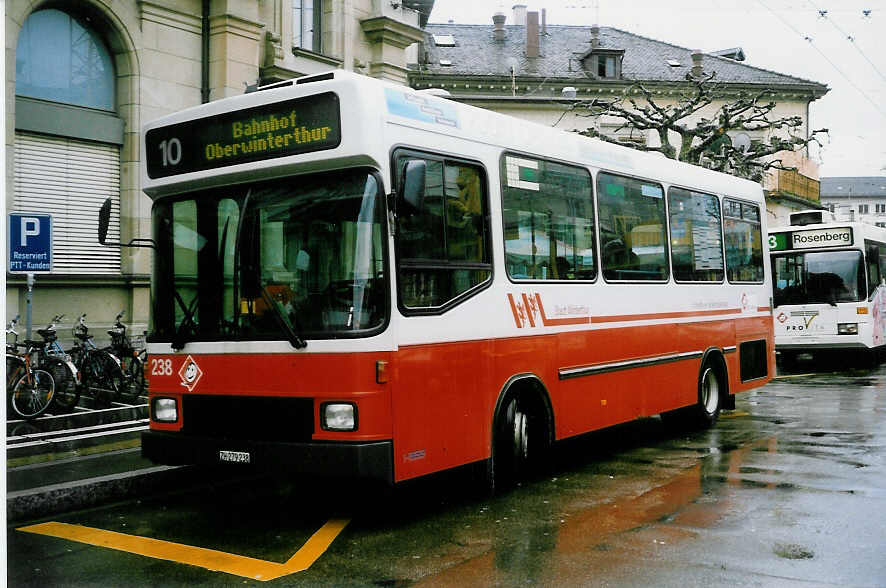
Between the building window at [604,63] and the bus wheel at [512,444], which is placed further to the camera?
the building window at [604,63]

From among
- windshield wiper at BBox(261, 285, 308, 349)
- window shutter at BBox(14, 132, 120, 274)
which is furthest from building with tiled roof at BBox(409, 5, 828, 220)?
windshield wiper at BBox(261, 285, 308, 349)

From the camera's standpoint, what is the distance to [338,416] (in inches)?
251

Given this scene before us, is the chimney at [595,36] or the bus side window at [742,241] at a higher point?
the chimney at [595,36]

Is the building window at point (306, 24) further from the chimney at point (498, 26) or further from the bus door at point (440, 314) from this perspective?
the chimney at point (498, 26)

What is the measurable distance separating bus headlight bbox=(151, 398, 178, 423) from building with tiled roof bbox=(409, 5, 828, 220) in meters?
36.3

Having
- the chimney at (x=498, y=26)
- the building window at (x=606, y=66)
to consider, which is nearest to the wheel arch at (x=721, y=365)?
the building window at (x=606, y=66)

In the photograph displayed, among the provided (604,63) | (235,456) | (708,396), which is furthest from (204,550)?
(604,63)

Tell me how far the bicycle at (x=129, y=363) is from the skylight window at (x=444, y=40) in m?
35.2

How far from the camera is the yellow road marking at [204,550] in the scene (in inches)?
228

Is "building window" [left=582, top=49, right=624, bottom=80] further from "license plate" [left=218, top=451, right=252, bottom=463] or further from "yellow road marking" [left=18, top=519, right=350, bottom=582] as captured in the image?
"yellow road marking" [left=18, top=519, right=350, bottom=582]

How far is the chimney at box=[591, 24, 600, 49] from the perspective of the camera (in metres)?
48.3

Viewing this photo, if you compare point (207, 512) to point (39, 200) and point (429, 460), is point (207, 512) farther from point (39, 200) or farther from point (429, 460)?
point (39, 200)

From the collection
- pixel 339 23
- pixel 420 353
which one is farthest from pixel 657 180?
pixel 339 23

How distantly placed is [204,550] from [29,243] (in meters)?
6.92
